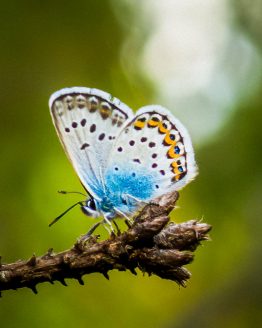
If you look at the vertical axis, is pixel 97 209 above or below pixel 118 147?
below

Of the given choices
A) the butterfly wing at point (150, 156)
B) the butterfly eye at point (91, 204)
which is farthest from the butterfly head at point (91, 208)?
the butterfly wing at point (150, 156)

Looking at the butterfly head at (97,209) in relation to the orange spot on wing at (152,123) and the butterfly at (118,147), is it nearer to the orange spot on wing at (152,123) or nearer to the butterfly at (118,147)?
the butterfly at (118,147)

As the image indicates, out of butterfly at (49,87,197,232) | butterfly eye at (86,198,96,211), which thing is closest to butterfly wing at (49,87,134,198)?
butterfly at (49,87,197,232)

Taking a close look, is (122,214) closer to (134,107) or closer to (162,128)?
(162,128)

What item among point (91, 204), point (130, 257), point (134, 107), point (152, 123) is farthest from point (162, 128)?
point (134, 107)

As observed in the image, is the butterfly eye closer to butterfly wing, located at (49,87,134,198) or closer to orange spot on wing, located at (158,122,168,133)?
butterfly wing, located at (49,87,134,198)
